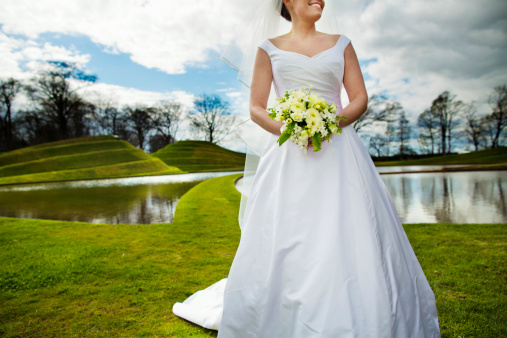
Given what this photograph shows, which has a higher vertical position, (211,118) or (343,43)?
(211,118)

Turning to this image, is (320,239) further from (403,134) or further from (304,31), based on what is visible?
(403,134)

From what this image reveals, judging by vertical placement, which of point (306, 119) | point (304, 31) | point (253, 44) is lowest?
point (306, 119)

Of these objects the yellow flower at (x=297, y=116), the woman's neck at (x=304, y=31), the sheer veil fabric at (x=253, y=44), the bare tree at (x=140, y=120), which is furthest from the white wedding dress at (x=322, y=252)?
the bare tree at (x=140, y=120)

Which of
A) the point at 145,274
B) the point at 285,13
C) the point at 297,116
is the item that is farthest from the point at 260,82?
the point at 145,274

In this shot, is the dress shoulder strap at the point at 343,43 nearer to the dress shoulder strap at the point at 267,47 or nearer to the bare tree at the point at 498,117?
the dress shoulder strap at the point at 267,47

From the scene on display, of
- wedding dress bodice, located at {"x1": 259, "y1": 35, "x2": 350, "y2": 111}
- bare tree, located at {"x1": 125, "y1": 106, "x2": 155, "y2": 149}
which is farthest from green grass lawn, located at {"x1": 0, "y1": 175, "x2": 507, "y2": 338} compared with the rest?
bare tree, located at {"x1": 125, "y1": 106, "x2": 155, "y2": 149}

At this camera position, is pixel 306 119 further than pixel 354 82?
No

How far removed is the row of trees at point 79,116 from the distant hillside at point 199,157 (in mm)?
6643

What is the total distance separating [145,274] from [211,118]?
64.5 meters

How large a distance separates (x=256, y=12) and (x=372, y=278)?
2626 mm

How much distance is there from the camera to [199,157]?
2147 inches

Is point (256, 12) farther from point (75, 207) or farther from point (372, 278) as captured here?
point (75, 207)

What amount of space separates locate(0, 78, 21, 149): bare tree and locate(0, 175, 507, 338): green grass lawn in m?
45.1

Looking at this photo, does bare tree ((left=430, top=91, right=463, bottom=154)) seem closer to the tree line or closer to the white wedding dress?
the tree line
